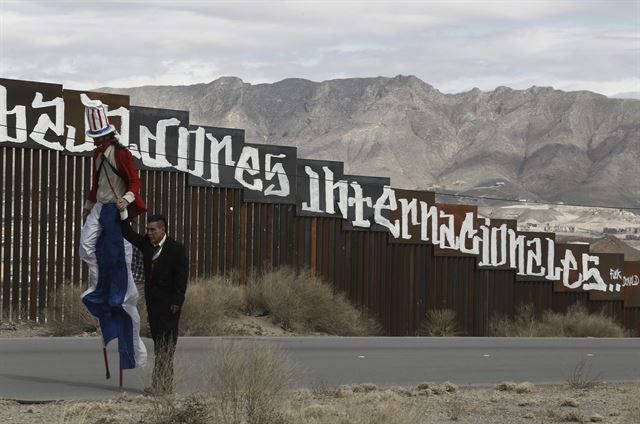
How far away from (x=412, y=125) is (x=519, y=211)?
31.2 metres

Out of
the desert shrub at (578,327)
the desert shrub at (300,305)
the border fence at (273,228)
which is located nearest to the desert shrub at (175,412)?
the desert shrub at (300,305)

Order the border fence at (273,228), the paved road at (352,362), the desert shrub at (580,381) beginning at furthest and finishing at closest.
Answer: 1. the border fence at (273,228)
2. the desert shrub at (580,381)
3. the paved road at (352,362)

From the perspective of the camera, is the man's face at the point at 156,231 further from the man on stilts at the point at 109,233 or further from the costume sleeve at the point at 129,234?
the man on stilts at the point at 109,233

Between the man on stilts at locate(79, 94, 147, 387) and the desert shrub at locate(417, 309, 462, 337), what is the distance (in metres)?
25.6

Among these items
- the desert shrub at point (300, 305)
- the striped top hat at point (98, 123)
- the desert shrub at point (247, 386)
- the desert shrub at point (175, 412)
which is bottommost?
the desert shrub at point (300, 305)

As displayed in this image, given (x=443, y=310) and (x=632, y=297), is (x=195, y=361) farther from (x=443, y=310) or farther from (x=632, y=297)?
(x=632, y=297)

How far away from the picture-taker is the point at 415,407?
9.91m

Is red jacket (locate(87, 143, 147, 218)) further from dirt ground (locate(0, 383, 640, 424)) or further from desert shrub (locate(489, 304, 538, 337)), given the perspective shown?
desert shrub (locate(489, 304, 538, 337))

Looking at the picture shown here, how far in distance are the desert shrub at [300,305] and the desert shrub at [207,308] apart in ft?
2.20

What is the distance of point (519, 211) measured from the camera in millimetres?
153000

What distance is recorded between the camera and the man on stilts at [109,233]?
37.7 ft

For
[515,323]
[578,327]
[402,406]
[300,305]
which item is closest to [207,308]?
[300,305]

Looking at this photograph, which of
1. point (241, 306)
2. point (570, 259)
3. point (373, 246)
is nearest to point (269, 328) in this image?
point (241, 306)

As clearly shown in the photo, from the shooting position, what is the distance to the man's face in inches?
448
